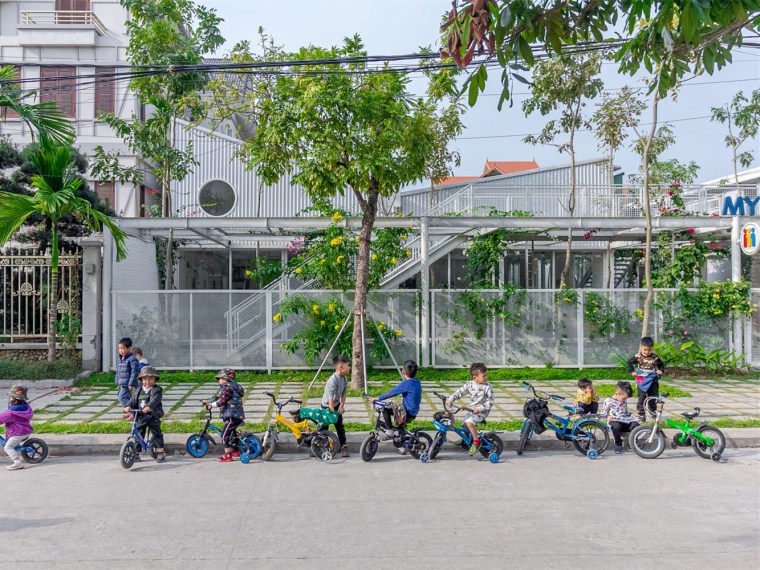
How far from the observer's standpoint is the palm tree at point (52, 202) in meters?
12.2

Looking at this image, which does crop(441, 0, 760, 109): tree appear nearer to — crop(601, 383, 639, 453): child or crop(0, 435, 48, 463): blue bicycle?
crop(601, 383, 639, 453): child

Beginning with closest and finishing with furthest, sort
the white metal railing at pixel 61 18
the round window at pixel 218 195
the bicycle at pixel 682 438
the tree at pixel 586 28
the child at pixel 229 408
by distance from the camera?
1. the tree at pixel 586 28
2. the child at pixel 229 408
3. the bicycle at pixel 682 438
4. the white metal railing at pixel 61 18
5. the round window at pixel 218 195

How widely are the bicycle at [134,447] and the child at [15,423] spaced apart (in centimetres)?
130

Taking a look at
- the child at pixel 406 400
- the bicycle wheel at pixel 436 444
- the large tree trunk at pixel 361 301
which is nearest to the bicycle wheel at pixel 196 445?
the child at pixel 406 400

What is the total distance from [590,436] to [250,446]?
448 centimetres

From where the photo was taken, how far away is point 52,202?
12227 millimetres

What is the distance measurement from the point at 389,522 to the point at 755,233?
470 inches

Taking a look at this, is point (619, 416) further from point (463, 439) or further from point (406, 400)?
point (406, 400)

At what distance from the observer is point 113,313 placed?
14.7m

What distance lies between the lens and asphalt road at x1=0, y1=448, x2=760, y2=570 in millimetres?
5168

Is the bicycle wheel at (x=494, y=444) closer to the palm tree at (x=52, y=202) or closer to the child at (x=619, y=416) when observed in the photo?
the child at (x=619, y=416)

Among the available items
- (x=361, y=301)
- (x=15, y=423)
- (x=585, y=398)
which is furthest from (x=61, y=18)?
(x=585, y=398)

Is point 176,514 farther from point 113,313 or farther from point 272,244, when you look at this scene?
point 272,244

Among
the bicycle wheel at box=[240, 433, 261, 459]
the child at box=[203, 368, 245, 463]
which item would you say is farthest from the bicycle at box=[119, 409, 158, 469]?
the bicycle wheel at box=[240, 433, 261, 459]
